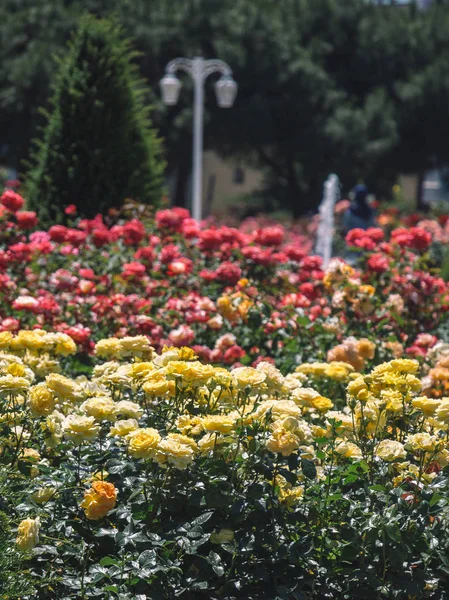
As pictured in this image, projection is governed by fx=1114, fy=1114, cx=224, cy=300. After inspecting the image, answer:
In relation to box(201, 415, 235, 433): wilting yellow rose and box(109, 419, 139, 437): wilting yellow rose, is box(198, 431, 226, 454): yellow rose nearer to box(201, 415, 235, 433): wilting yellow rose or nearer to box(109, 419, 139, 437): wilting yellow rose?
box(201, 415, 235, 433): wilting yellow rose

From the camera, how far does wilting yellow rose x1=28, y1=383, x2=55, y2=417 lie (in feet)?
10.5

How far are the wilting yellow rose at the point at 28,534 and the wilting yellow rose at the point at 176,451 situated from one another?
357mm

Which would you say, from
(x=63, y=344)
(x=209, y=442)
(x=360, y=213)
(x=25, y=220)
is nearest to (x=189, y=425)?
(x=209, y=442)

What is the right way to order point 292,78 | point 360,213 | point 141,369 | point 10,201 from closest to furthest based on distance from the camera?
point 141,369 → point 10,201 → point 360,213 → point 292,78

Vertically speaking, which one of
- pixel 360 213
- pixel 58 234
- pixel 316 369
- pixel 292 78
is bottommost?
pixel 316 369

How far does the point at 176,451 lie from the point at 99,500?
0.25 metres

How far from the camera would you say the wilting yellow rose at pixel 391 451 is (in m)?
3.06

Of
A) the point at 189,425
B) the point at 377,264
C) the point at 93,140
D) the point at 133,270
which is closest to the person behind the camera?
the point at 189,425

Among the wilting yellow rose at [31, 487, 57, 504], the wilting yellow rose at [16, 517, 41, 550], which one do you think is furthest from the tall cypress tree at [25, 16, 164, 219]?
the wilting yellow rose at [16, 517, 41, 550]

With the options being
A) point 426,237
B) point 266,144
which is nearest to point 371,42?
point 266,144

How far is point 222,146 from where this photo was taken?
2806 centimetres

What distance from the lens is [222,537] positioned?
2.88 m

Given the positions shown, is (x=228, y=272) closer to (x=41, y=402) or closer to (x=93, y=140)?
(x=41, y=402)

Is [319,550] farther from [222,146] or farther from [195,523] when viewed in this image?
[222,146]
